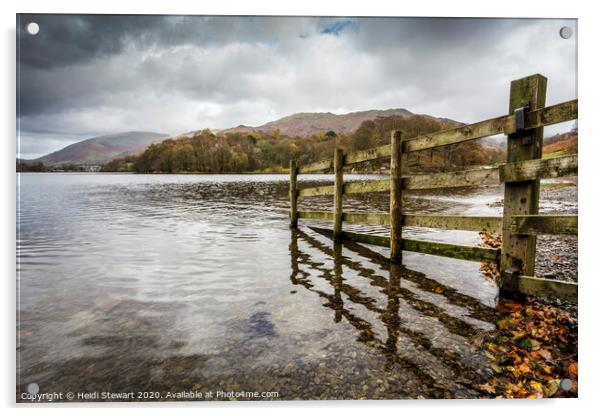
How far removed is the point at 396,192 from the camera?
6406mm

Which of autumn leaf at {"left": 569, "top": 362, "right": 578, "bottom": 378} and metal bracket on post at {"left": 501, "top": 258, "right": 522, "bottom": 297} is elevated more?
metal bracket on post at {"left": 501, "top": 258, "right": 522, "bottom": 297}

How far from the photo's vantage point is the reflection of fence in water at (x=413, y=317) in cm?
304

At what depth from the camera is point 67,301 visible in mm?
4848

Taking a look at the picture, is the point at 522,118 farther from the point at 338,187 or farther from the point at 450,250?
the point at 338,187

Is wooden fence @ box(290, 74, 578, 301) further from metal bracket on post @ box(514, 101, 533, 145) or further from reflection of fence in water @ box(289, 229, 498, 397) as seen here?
reflection of fence in water @ box(289, 229, 498, 397)

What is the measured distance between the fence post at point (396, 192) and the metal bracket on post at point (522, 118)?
240 centimetres

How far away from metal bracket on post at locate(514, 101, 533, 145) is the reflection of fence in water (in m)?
2.36

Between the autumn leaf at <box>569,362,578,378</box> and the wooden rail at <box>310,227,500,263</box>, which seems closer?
the autumn leaf at <box>569,362,578,378</box>

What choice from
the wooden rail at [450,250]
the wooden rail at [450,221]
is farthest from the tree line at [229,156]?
the wooden rail at [450,250]

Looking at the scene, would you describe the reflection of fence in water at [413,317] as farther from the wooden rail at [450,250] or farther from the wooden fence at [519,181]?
the wooden fence at [519,181]

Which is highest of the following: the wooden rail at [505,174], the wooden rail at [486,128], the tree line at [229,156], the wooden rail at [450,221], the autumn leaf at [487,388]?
the tree line at [229,156]

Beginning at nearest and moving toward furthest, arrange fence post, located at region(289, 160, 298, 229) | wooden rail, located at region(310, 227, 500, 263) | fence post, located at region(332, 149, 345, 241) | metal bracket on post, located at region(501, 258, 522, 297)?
metal bracket on post, located at region(501, 258, 522, 297) < wooden rail, located at region(310, 227, 500, 263) < fence post, located at region(332, 149, 345, 241) < fence post, located at region(289, 160, 298, 229)

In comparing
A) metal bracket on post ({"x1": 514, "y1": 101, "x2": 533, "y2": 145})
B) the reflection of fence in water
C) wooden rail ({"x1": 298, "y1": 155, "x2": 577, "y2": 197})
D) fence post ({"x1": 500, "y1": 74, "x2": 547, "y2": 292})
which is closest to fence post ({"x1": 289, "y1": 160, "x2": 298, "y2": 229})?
the reflection of fence in water

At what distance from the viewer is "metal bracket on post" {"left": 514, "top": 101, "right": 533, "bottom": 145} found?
4137mm
